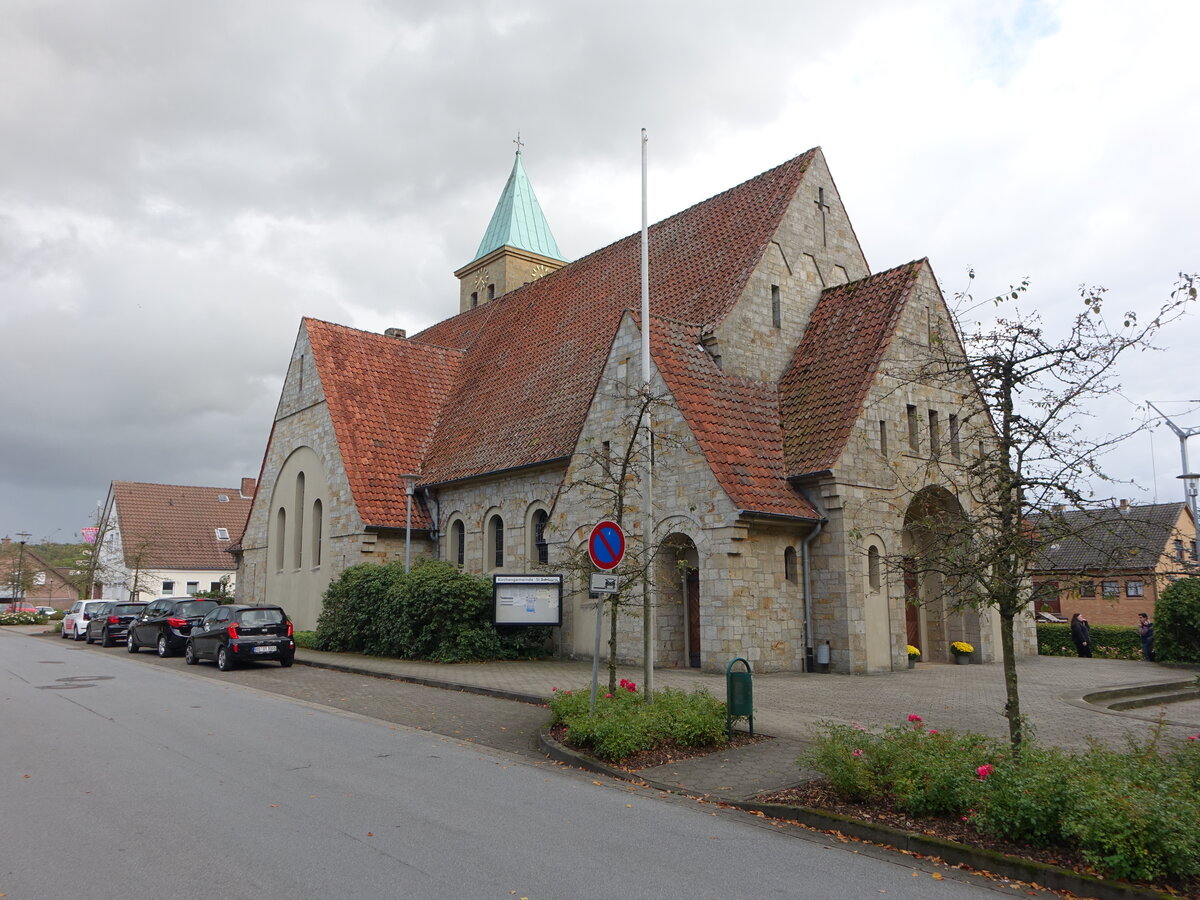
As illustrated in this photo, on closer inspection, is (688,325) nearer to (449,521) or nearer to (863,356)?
(863,356)

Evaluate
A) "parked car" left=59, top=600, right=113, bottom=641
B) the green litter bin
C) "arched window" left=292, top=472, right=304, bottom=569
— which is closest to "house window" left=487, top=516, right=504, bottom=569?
"arched window" left=292, top=472, right=304, bottom=569

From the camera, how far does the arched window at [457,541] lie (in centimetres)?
2719

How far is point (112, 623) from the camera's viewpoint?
1208 inches

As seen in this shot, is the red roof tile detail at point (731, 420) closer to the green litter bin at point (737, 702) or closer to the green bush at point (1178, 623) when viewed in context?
the green litter bin at point (737, 702)

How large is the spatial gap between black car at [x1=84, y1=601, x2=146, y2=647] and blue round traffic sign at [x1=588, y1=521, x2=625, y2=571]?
81.2 ft

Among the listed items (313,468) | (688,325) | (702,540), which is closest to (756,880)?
(702,540)

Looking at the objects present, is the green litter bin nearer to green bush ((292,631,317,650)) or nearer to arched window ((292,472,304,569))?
green bush ((292,631,317,650))

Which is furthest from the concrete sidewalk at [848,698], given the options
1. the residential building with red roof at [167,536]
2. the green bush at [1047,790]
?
the residential building with red roof at [167,536]

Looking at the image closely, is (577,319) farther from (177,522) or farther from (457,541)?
(177,522)

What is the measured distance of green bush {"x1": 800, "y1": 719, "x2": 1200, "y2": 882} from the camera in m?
5.95

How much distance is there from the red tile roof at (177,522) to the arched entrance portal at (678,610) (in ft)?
139

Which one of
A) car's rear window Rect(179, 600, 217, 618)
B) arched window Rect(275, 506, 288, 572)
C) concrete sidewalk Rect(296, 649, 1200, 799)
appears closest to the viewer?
concrete sidewalk Rect(296, 649, 1200, 799)

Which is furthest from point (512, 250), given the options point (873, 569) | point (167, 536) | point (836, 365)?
point (167, 536)

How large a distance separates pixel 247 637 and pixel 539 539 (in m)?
7.72
